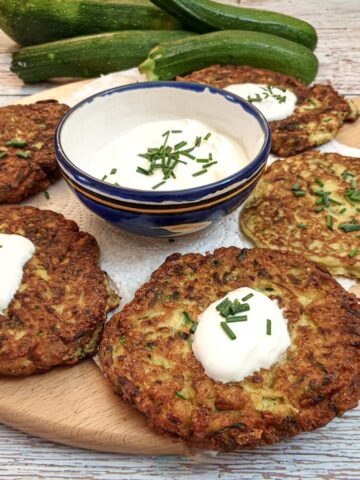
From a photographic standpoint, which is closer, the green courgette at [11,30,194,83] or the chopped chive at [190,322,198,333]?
the chopped chive at [190,322,198,333]

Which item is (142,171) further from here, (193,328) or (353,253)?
(353,253)

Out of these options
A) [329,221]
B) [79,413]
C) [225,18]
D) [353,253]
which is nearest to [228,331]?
[79,413]

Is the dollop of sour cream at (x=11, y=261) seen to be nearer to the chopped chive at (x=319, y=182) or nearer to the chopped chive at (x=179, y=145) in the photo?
the chopped chive at (x=179, y=145)

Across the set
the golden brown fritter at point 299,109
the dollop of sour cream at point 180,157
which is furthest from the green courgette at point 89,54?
the dollop of sour cream at point 180,157

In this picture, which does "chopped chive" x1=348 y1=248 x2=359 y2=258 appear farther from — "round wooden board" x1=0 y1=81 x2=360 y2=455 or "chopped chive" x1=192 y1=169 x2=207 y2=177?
"round wooden board" x1=0 y1=81 x2=360 y2=455

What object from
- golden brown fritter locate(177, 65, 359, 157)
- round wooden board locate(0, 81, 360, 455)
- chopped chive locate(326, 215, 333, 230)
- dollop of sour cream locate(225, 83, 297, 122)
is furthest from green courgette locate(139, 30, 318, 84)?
round wooden board locate(0, 81, 360, 455)

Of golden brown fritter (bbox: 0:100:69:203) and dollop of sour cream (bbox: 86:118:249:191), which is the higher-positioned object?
dollop of sour cream (bbox: 86:118:249:191)

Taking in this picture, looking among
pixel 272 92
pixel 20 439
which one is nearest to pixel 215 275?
pixel 20 439
